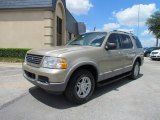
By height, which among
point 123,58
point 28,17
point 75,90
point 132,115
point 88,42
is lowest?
point 132,115

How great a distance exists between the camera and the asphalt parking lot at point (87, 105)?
15.3 ft

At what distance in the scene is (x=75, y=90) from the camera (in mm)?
5305

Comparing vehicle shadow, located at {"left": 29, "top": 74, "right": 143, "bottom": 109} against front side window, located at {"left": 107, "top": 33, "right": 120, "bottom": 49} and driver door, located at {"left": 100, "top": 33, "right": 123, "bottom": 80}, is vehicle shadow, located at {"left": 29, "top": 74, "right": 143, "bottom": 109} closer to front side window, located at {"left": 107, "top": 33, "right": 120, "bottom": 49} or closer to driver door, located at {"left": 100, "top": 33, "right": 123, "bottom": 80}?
driver door, located at {"left": 100, "top": 33, "right": 123, "bottom": 80}

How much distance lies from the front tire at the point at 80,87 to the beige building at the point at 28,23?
423 inches

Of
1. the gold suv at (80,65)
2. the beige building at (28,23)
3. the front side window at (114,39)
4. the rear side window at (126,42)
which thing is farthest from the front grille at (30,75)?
the beige building at (28,23)

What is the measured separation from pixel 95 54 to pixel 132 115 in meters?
1.88

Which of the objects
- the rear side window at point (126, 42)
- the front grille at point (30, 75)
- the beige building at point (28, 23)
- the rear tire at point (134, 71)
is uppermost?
the beige building at point (28, 23)

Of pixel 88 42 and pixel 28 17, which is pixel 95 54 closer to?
pixel 88 42

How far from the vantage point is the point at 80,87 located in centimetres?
551

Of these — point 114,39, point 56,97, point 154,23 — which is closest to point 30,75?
point 56,97

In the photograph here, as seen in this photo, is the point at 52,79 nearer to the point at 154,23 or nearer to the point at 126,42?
the point at 126,42

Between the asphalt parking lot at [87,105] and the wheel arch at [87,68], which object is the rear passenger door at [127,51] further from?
the wheel arch at [87,68]

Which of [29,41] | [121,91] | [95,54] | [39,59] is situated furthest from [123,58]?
[29,41]

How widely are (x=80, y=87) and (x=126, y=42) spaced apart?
3173 mm
